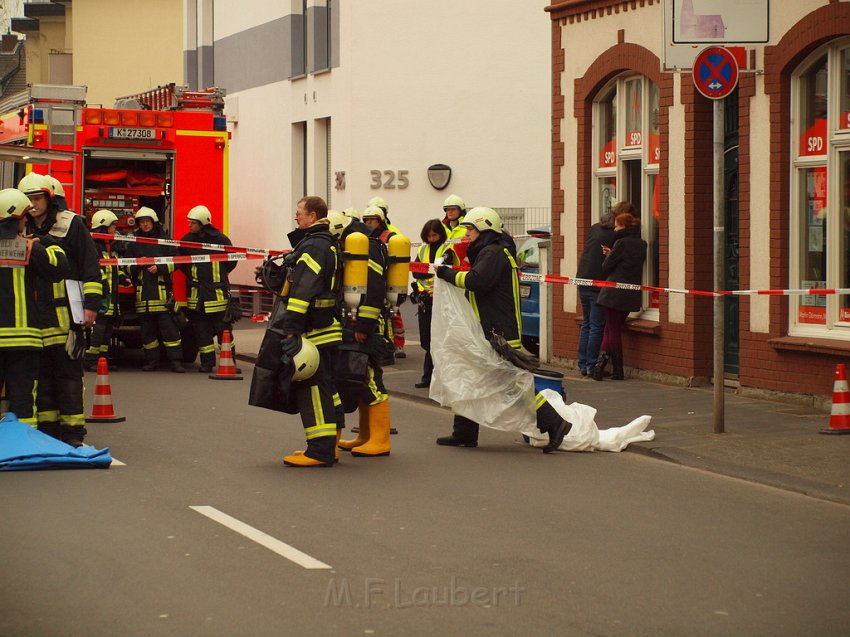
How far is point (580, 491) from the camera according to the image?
9688 millimetres

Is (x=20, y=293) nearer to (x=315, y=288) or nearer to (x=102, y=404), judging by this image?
(x=315, y=288)

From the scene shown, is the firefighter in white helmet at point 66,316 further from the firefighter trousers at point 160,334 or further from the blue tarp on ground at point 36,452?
the firefighter trousers at point 160,334

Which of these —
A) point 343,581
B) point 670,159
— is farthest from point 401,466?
point 670,159

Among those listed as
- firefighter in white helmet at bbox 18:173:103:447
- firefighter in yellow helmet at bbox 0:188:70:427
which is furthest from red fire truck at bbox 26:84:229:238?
firefighter in yellow helmet at bbox 0:188:70:427

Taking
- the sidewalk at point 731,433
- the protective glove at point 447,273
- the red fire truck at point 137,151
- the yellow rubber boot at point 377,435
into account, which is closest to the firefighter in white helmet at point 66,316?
the yellow rubber boot at point 377,435

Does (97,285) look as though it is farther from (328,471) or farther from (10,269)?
(328,471)

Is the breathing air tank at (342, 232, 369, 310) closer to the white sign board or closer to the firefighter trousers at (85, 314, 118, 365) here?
the white sign board

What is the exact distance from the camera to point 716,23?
12000 mm

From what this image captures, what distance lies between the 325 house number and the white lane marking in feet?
56.7

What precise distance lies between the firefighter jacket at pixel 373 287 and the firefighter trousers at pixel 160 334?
7.02m

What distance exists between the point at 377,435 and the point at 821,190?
5285mm

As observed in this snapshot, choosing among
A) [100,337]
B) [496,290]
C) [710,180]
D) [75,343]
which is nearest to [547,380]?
[496,290]

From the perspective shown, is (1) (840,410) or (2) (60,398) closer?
(2) (60,398)

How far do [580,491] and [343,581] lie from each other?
9.95 ft
